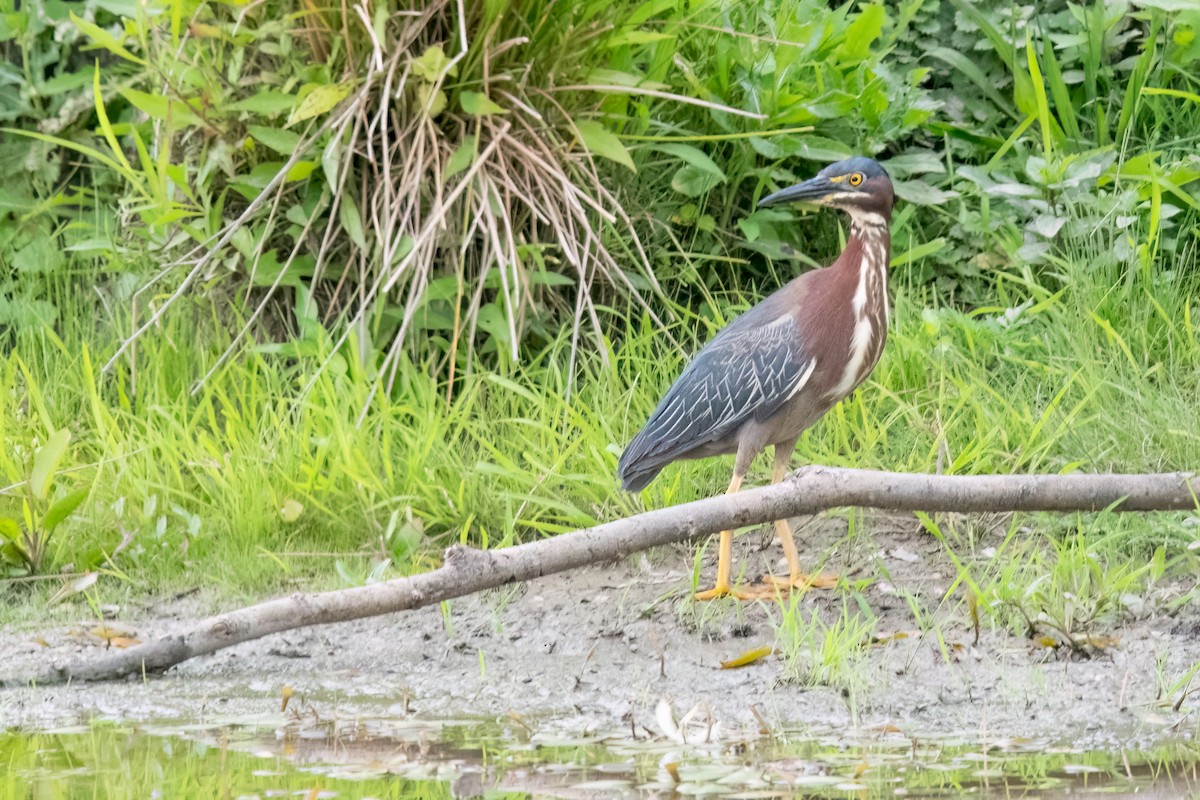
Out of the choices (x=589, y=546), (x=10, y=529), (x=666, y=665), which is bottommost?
(x=666, y=665)

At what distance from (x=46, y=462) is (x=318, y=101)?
1271 millimetres

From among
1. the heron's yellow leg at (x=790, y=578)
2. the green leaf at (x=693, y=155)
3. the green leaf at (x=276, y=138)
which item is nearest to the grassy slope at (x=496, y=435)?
the heron's yellow leg at (x=790, y=578)

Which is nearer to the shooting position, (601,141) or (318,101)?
(318,101)

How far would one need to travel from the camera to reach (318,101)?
4.37 metres

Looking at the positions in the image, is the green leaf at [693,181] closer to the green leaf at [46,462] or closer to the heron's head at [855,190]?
the heron's head at [855,190]

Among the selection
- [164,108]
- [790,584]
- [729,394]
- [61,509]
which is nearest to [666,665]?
[790,584]

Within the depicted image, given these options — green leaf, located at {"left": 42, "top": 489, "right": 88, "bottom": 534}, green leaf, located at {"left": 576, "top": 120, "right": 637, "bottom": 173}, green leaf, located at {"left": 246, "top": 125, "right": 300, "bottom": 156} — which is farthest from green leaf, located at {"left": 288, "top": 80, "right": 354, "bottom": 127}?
green leaf, located at {"left": 42, "top": 489, "right": 88, "bottom": 534}

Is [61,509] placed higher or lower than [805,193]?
lower

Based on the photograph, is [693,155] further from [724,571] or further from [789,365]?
[724,571]

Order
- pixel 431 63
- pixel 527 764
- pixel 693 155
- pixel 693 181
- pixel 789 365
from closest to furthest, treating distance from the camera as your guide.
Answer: pixel 527 764 < pixel 789 365 < pixel 431 63 < pixel 693 155 < pixel 693 181

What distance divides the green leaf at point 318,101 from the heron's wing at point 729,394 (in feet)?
4.31

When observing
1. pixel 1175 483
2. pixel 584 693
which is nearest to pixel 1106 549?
pixel 1175 483

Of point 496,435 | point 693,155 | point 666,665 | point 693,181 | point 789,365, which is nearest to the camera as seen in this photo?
point 666,665

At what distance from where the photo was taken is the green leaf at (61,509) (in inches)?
162
